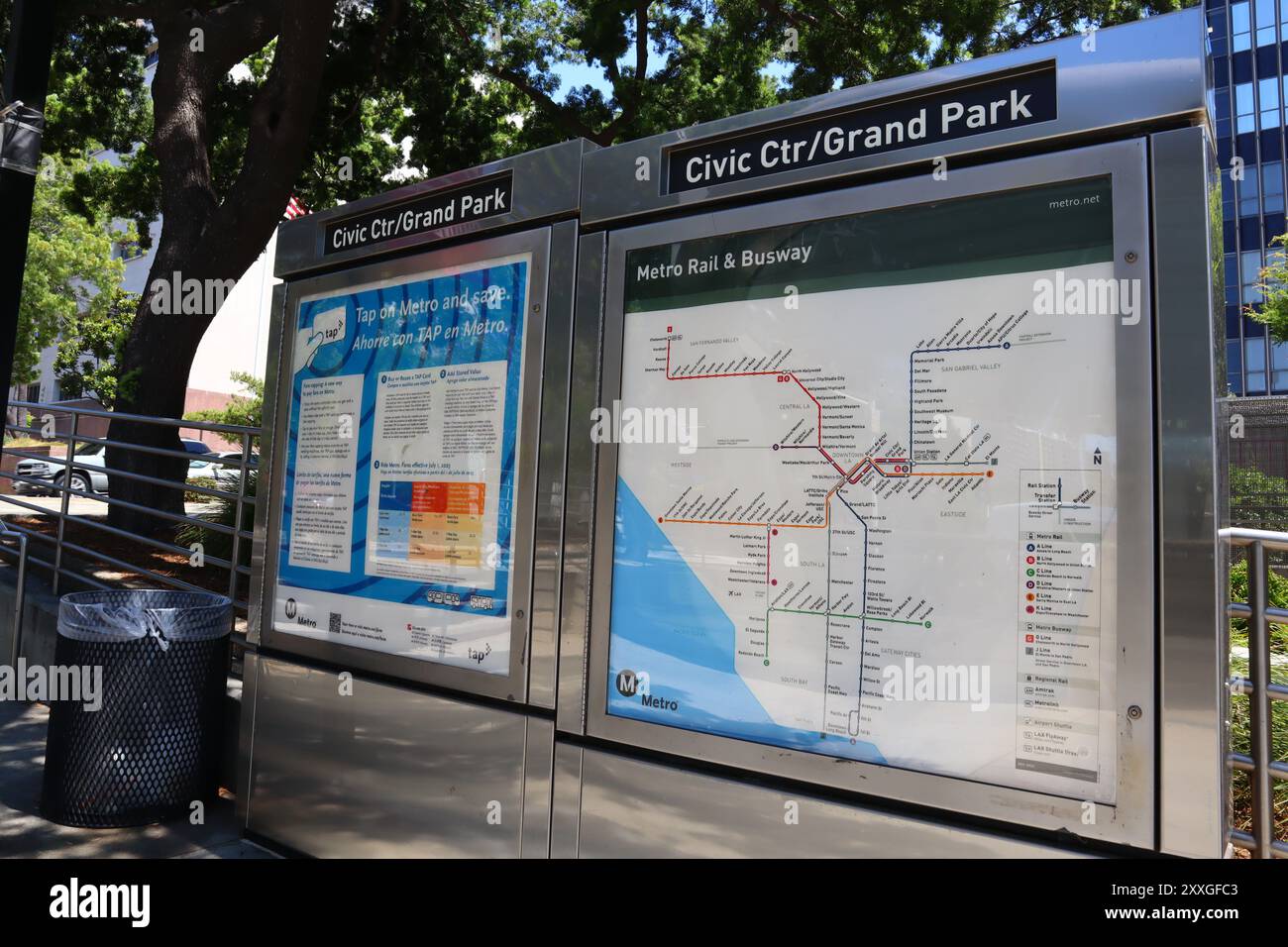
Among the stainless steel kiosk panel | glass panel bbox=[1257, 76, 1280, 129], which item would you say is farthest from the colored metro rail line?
glass panel bbox=[1257, 76, 1280, 129]

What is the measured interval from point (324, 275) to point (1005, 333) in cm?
298

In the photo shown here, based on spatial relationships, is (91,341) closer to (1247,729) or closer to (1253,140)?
(1247,729)

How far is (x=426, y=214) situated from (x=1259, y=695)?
327 centimetres

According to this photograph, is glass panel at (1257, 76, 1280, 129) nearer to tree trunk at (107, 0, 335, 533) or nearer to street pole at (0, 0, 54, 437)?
tree trunk at (107, 0, 335, 533)

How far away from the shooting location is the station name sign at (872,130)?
2.32m

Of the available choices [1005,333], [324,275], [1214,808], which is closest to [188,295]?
[324,275]

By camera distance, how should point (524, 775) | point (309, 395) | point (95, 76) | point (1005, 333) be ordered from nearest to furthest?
1. point (1005, 333)
2. point (524, 775)
3. point (309, 395)
4. point (95, 76)

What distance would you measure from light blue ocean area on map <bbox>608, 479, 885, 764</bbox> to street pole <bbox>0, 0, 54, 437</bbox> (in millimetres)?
3271

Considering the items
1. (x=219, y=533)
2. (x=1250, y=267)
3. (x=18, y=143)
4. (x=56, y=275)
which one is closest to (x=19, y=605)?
(x=219, y=533)

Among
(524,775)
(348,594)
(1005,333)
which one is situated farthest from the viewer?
(348,594)

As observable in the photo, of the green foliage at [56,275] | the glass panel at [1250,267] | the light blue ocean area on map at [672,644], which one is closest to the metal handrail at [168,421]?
the light blue ocean area on map at [672,644]

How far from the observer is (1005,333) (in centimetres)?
228

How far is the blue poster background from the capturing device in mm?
3227
